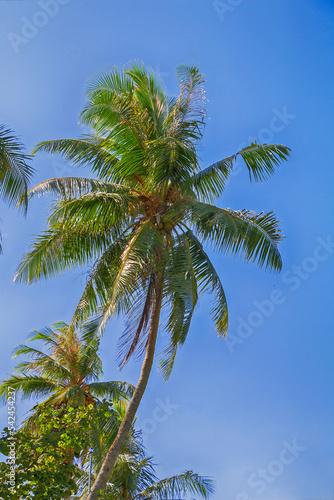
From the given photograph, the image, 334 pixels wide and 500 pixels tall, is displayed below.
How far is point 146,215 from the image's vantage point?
13.4m

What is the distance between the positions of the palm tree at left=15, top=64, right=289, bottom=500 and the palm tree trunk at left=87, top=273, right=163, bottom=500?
27mm

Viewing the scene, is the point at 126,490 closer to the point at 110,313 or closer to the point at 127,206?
the point at 110,313

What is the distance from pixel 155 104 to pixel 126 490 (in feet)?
32.6

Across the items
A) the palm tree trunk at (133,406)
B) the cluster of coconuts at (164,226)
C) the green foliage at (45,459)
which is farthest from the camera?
the cluster of coconuts at (164,226)

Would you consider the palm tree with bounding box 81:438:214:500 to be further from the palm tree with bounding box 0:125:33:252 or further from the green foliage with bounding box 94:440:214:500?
the palm tree with bounding box 0:125:33:252

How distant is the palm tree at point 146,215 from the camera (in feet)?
41.2

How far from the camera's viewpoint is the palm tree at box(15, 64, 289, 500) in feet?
41.2

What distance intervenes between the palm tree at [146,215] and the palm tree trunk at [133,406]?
0.09ft

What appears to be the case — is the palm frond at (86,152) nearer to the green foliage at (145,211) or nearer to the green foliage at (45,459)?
the green foliage at (145,211)

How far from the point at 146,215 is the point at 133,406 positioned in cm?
409

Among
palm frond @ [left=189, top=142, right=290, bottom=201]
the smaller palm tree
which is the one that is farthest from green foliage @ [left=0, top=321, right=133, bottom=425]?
palm frond @ [left=189, top=142, right=290, bottom=201]

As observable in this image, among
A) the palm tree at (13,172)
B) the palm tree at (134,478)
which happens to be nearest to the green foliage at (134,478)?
the palm tree at (134,478)

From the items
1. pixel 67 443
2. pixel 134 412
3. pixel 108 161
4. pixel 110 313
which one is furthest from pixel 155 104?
pixel 67 443

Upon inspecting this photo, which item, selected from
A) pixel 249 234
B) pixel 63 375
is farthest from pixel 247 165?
pixel 63 375
